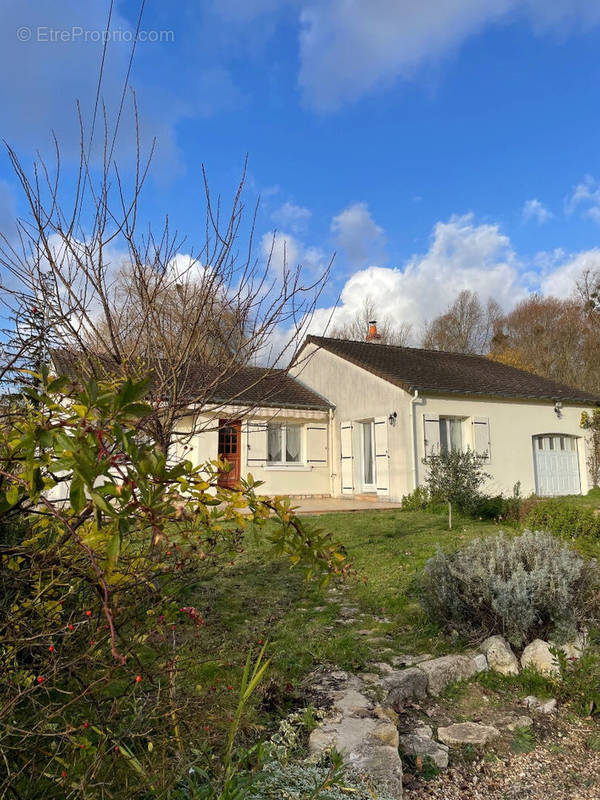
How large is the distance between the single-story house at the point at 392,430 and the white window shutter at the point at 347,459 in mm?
31

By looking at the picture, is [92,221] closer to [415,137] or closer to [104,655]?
[104,655]

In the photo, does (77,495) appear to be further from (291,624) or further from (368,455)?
(368,455)

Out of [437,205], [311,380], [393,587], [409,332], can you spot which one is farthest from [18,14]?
[409,332]

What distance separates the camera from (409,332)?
30703mm

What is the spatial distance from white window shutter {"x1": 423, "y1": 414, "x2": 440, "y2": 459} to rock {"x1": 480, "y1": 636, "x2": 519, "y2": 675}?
1006cm

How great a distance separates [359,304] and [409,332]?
421 centimetres

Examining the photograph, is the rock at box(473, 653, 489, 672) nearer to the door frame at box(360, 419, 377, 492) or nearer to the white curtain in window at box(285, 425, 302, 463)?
the door frame at box(360, 419, 377, 492)

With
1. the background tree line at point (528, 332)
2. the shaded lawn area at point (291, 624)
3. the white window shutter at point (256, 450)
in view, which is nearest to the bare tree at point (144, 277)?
the shaded lawn area at point (291, 624)

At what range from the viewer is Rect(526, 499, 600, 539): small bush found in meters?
7.31

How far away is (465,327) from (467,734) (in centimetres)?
2926

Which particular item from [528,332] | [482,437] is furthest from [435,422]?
[528,332]

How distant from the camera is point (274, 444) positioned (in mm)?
15078

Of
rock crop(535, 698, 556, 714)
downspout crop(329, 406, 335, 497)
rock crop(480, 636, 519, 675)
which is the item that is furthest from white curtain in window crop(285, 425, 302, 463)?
rock crop(535, 698, 556, 714)

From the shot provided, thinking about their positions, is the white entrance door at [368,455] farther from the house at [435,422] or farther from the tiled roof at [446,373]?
the tiled roof at [446,373]
